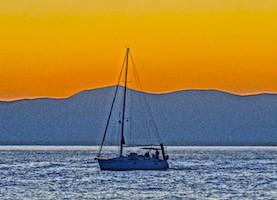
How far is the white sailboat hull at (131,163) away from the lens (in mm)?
84438

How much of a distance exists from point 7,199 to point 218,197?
15706 millimetres

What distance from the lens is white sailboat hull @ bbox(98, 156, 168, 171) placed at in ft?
277

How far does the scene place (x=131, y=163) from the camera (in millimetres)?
84312

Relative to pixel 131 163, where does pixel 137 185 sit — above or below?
below

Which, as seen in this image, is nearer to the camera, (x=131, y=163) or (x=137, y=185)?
(x=137, y=185)

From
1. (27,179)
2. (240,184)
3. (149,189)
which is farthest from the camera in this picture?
(27,179)

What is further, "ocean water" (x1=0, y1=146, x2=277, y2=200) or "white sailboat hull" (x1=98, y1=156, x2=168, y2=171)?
"white sailboat hull" (x1=98, y1=156, x2=168, y2=171)

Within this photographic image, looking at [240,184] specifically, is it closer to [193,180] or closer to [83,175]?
[193,180]

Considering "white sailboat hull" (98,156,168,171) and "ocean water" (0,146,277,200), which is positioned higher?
"white sailboat hull" (98,156,168,171)

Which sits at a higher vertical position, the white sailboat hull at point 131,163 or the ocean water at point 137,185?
the white sailboat hull at point 131,163

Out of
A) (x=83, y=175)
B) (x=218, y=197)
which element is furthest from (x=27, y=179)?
(x=218, y=197)

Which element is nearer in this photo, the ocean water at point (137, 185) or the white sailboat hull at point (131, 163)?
the ocean water at point (137, 185)

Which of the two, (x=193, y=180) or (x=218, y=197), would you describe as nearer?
(x=218, y=197)

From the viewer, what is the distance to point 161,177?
8238cm
